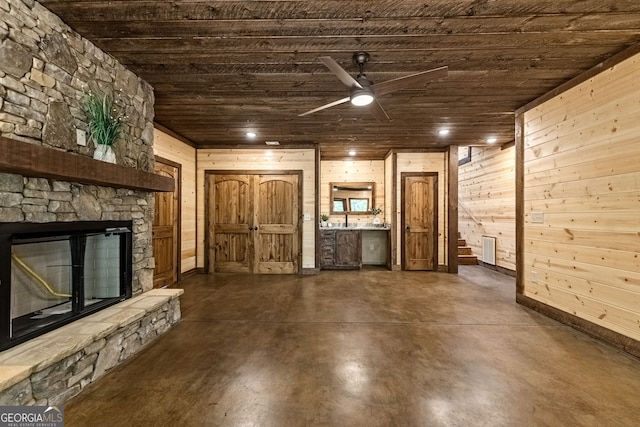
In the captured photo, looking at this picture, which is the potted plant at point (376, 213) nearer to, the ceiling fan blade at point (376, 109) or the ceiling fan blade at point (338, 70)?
the ceiling fan blade at point (376, 109)

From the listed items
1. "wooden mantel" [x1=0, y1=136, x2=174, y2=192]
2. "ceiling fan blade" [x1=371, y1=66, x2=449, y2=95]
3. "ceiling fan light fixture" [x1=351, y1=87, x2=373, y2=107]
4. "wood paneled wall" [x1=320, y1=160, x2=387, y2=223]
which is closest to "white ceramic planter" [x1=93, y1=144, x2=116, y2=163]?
"wooden mantel" [x1=0, y1=136, x2=174, y2=192]

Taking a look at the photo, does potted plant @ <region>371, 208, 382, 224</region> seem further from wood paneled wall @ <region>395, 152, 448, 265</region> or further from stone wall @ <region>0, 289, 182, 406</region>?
stone wall @ <region>0, 289, 182, 406</region>

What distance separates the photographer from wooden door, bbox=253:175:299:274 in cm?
574

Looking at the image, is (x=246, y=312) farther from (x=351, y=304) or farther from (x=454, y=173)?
(x=454, y=173)

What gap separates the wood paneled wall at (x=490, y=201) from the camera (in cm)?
574

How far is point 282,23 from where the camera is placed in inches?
85.2

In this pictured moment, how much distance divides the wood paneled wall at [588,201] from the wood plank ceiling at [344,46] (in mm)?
354

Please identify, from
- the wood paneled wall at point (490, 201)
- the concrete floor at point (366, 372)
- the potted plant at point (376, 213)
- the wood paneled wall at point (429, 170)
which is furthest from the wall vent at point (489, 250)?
the concrete floor at point (366, 372)

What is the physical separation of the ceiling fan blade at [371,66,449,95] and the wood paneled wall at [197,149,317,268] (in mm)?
3270

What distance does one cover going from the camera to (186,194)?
17.7 ft

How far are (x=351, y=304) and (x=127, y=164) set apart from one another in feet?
10.1

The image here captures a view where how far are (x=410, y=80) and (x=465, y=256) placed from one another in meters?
5.63

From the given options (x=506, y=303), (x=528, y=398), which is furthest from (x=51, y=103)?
(x=506, y=303)

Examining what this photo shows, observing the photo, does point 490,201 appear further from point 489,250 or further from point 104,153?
point 104,153
